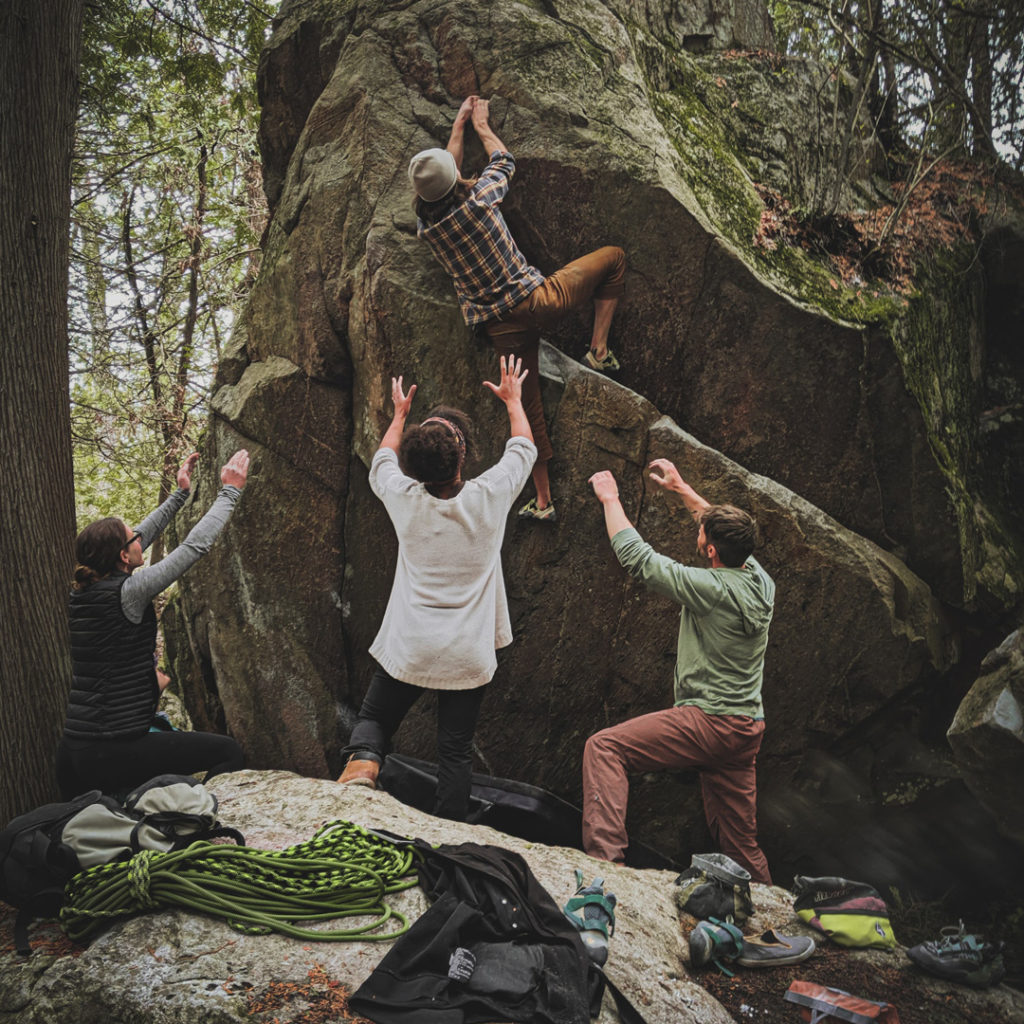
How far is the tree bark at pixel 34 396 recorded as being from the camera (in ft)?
16.0

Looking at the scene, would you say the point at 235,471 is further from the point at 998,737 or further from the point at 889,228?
the point at 889,228

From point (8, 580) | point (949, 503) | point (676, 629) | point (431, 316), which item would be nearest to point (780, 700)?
point (676, 629)

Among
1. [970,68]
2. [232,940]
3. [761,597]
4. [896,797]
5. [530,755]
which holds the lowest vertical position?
[896,797]

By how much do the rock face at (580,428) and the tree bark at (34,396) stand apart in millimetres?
1615

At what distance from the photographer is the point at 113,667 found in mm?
4754

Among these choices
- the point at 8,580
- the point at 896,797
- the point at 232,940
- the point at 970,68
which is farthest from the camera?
the point at 970,68

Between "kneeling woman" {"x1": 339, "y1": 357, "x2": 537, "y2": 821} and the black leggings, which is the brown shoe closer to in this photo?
"kneeling woman" {"x1": 339, "y1": 357, "x2": 537, "y2": 821}

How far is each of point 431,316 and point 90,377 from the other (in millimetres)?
9052

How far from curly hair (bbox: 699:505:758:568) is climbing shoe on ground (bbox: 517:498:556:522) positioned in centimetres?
136

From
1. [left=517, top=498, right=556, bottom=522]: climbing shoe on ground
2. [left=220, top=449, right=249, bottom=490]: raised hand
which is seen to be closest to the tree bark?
[left=220, top=449, right=249, bottom=490]: raised hand

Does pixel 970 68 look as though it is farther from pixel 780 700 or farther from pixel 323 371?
pixel 323 371

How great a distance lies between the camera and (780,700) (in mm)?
6281

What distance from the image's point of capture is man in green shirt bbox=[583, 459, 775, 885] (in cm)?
486

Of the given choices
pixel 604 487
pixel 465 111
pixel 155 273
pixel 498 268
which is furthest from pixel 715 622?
pixel 155 273
